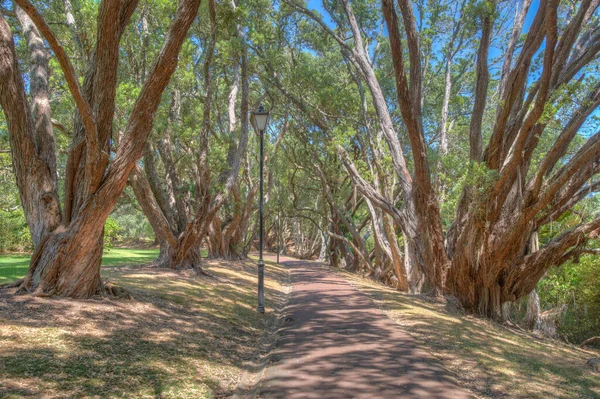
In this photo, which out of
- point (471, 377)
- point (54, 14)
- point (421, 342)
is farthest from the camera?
point (54, 14)

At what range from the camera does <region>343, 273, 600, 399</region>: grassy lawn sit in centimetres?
464

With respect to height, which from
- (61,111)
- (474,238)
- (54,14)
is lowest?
(474,238)

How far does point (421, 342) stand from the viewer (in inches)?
261

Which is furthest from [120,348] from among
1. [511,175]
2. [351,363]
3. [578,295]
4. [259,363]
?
[578,295]

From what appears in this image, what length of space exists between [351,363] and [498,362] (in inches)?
82.1

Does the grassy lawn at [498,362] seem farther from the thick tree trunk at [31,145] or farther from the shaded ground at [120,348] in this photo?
the thick tree trunk at [31,145]

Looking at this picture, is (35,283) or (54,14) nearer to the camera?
(35,283)

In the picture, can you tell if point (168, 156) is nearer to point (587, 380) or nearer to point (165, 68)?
point (165, 68)

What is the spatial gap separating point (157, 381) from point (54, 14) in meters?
11.6

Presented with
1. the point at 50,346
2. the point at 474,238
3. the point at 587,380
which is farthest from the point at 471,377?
the point at 474,238

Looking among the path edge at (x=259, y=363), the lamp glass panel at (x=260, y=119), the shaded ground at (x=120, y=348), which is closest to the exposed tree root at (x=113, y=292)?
the shaded ground at (x=120, y=348)

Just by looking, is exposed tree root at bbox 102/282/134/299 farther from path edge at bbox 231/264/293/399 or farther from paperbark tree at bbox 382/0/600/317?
paperbark tree at bbox 382/0/600/317

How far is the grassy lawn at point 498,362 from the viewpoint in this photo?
4.64m

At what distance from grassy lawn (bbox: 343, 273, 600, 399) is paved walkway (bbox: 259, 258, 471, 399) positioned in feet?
1.16
